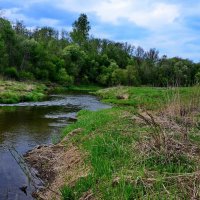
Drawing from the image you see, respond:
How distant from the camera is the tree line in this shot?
77.2 metres

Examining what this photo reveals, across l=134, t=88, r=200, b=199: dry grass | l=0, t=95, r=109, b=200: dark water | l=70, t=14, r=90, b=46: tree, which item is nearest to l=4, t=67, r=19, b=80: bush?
l=0, t=95, r=109, b=200: dark water

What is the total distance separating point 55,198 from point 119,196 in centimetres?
235

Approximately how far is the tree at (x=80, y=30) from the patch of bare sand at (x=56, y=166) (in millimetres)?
111278

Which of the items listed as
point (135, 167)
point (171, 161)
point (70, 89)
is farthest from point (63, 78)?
point (171, 161)

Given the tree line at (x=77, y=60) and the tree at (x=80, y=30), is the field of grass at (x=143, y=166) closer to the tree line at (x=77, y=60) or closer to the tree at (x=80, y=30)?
the tree line at (x=77, y=60)

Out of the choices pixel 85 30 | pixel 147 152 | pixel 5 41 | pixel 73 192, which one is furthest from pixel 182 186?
pixel 85 30

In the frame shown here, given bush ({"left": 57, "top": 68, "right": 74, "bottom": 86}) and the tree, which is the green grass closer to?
bush ({"left": 57, "top": 68, "right": 74, "bottom": 86})

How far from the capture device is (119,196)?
28.1 ft

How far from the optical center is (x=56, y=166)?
14.1m

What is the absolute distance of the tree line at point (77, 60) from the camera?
77.2 metres

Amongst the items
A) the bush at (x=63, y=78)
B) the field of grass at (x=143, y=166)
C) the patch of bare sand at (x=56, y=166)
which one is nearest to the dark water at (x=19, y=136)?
the patch of bare sand at (x=56, y=166)

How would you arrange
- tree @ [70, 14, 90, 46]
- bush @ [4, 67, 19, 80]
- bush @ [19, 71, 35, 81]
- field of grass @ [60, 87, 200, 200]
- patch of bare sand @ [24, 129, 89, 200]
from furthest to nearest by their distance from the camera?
tree @ [70, 14, 90, 46] < bush @ [19, 71, 35, 81] < bush @ [4, 67, 19, 80] < patch of bare sand @ [24, 129, 89, 200] < field of grass @ [60, 87, 200, 200]

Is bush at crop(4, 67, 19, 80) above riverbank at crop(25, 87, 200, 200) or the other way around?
above

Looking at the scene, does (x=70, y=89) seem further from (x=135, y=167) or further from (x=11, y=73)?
(x=135, y=167)
